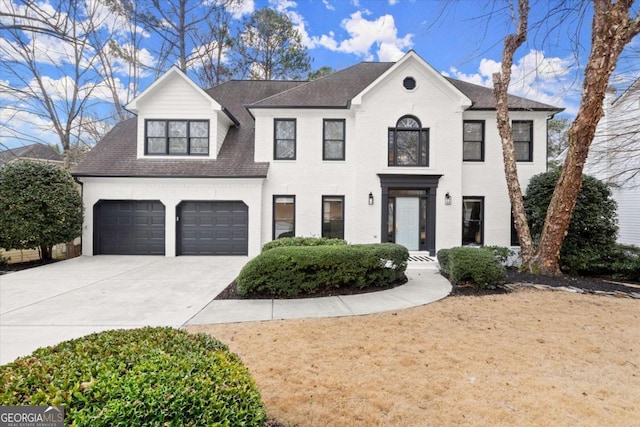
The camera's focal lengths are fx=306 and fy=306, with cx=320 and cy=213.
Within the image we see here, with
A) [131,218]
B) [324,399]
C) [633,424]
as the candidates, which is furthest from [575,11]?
[131,218]

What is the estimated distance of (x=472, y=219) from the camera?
1177 cm

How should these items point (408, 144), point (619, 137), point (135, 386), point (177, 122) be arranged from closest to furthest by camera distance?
point (135, 386), point (619, 137), point (408, 144), point (177, 122)

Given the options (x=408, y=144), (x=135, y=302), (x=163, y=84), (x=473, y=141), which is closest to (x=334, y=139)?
(x=408, y=144)

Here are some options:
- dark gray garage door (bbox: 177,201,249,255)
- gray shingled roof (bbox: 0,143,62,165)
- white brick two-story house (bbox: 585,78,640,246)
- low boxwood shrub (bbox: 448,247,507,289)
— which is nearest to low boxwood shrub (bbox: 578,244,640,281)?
white brick two-story house (bbox: 585,78,640,246)

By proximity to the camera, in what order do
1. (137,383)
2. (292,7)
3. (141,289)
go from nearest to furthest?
(137,383)
(141,289)
(292,7)

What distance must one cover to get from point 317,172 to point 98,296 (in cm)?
772

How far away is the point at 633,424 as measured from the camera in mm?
2592

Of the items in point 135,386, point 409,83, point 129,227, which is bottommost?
point 135,386

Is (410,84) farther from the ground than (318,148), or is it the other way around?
(410,84)

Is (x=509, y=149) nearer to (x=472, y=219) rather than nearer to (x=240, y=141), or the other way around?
(x=472, y=219)

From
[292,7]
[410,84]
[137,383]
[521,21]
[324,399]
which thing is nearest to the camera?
[137,383]

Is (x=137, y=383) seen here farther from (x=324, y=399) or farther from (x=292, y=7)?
(x=292, y=7)

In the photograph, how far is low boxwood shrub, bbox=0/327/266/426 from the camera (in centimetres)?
161

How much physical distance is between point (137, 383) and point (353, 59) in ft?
55.3
